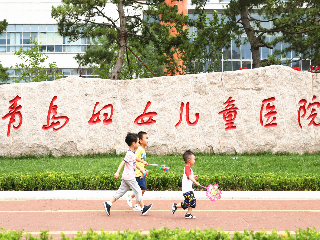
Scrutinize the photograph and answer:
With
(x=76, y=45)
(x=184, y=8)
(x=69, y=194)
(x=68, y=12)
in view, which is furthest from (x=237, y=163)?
(x=76, y=45)

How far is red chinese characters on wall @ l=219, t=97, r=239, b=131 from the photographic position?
496 inches

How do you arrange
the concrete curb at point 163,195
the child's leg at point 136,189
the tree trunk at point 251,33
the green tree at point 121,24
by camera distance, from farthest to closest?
1. the tree trunk at point 251,33
2. the green tree at point 121,24
3. the concrete curb at point 163,195
4. the child's leg at point 136,189

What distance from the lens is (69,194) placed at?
Result: 743 cm

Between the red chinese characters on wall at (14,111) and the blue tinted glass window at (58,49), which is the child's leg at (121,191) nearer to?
the red chinese characters on wall at (14,111)

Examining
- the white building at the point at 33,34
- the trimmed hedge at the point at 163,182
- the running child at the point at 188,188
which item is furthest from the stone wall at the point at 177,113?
the white building at the point at 33,34

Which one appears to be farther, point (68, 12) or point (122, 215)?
point (68, 12)

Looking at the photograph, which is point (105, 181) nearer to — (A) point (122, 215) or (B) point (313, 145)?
(A) point (122, 215)

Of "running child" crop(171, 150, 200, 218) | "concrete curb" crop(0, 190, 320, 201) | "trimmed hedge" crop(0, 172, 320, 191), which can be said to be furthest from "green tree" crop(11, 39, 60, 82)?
"running child" crop(171, 150, 200, 218)

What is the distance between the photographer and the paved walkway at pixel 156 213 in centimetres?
523

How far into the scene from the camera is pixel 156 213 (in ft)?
20.1

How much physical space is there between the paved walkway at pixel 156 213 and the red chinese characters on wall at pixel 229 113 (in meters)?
5.30

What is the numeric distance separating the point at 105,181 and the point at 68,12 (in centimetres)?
936

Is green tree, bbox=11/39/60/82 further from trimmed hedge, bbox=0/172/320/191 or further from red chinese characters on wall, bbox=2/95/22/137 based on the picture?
trimmed hedge, bbox=0/172/320/191

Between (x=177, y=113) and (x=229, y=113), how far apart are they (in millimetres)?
1695
